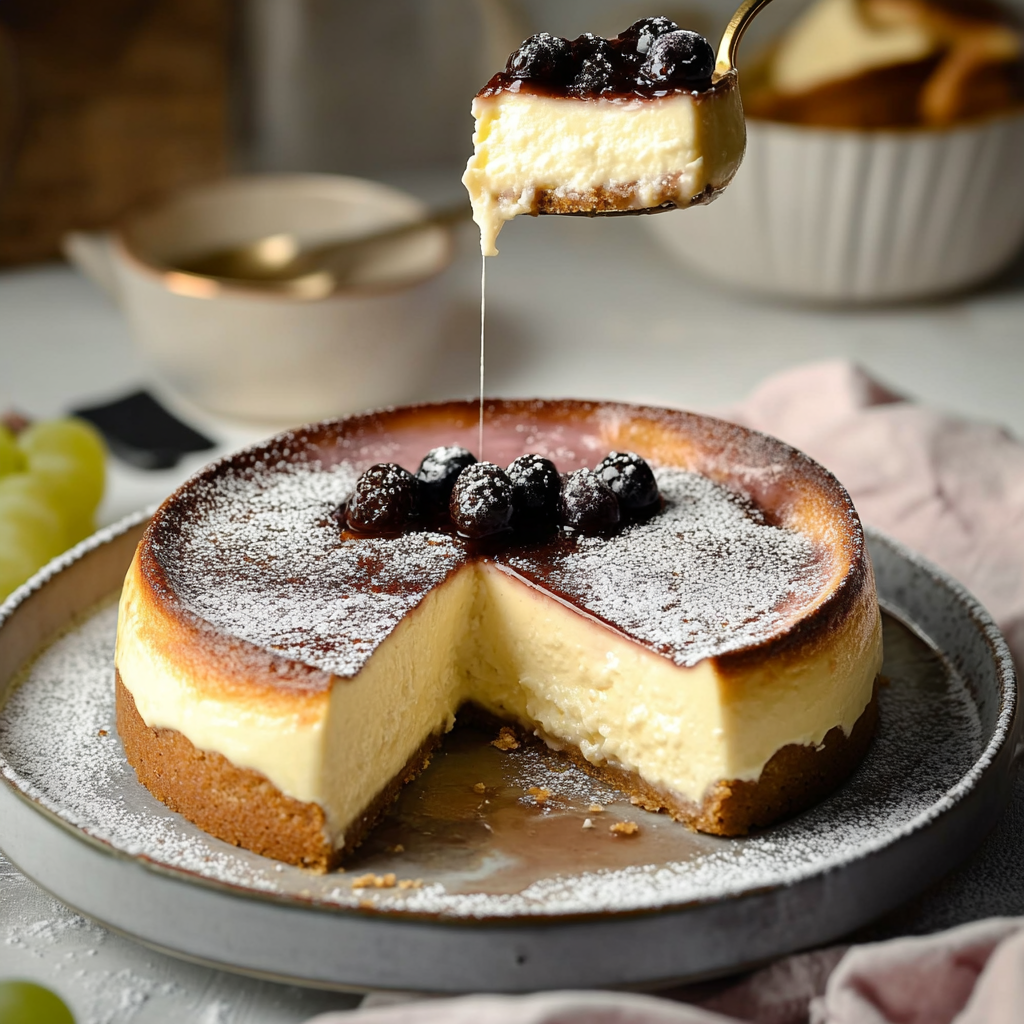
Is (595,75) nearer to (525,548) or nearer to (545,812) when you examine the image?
(525,548)

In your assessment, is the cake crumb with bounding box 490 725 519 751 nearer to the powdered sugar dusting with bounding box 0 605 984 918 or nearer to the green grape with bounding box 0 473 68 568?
the powdered sugar dusting with bounding box 0 605 984 918

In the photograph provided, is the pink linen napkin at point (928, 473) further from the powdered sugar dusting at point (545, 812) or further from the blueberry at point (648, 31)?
the blueberry at point (648, 31)

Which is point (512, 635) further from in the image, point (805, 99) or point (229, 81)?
point (229, 81)

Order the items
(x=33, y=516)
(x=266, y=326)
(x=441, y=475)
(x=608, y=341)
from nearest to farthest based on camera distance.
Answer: (x=441, y=475), (x=33, y=516), (x=266, y=326), (x=608, y=341)

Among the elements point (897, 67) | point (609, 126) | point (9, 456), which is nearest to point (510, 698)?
point (609, 126)

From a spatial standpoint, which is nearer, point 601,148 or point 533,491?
point 601,148

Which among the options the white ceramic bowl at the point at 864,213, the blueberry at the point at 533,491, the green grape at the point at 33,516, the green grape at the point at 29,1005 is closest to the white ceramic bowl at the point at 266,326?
the green grape at the point at 33,516

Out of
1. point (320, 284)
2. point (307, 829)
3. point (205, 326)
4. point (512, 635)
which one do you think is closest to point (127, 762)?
point (307, 829)
